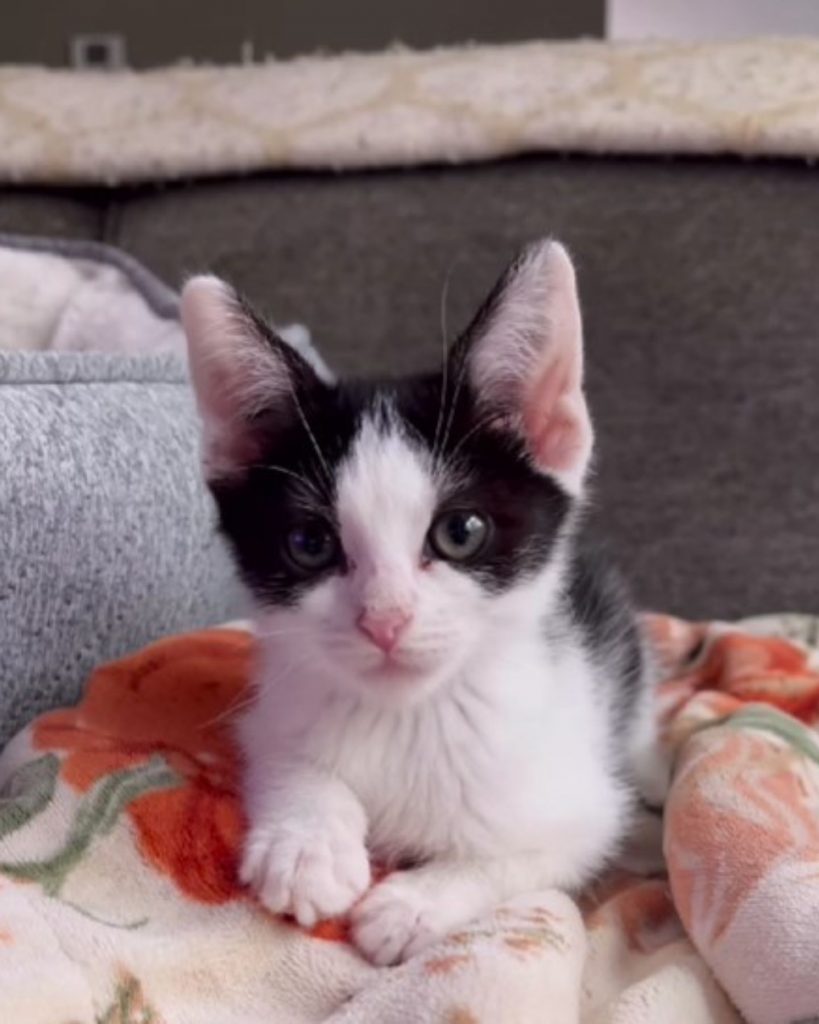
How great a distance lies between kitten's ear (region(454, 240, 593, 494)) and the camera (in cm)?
88

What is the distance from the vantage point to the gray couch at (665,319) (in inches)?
65.0

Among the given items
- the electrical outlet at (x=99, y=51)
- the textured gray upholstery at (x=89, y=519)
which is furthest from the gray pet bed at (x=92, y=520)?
the electrical outlet at (x=99, y=51)

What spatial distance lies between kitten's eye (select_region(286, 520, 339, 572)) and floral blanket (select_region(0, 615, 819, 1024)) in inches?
8.2

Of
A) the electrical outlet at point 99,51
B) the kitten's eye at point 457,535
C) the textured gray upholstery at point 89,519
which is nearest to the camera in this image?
the kitten's eye at point 457,535

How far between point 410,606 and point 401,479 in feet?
0.30

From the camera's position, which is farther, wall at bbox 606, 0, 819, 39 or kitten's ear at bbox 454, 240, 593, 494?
wall at bbox 606, 0, 819, 39

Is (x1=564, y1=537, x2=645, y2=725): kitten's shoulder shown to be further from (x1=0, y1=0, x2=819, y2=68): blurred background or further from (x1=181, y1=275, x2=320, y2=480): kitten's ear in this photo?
(x1=0, y1=0, x2=819, y2=68): blurred background

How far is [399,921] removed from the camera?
2.69ft

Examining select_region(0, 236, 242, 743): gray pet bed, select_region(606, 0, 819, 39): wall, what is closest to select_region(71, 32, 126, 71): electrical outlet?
select_region(606, 0, 819, 39): wall

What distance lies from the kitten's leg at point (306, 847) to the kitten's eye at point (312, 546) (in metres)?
0.16

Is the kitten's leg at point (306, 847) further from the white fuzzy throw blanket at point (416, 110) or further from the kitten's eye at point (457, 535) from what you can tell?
the white fuzzy throw blanket at point (416, 110)

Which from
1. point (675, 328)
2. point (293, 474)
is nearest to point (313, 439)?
point (293, 474)

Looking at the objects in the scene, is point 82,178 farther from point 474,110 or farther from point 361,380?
point 361,380

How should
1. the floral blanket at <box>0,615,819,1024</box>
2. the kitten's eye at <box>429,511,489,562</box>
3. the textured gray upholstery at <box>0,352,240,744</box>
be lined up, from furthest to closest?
the textured gray upholstery at <box>0,352,240,744</box>, the kitten's eye at <box>429,511,489,562</box>, the floral blanket at <box>0,615,819,1024</box>
